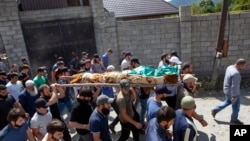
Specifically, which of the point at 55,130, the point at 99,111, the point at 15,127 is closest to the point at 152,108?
the point at 99,111

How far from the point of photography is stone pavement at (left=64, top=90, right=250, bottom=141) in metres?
5.36

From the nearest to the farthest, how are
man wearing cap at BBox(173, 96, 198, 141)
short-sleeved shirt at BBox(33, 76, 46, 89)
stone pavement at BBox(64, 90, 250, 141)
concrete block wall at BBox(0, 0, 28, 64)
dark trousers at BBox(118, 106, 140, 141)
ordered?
man wearing cap at BBox(173, 96, 198, 141) < dark trousers at BBox(118, 106, 140, 141) < stone pavement at BBox(64, 90, 250, 141) < short-sleeved shirt at BBox(33, 76, 46, 89) < concrete block wall at BBox(0, 0, 28, 64)

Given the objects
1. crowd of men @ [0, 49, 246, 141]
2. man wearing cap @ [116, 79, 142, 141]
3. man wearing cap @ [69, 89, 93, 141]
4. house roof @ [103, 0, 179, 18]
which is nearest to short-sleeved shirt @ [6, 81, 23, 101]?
crowd of men @ [0, 49, 246, 141]

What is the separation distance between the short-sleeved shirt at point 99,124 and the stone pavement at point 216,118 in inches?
71.2

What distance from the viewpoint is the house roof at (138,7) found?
55.3 ft

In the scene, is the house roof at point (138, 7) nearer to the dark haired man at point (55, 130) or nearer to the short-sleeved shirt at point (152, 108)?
the short-sleeved shirt at point (152, 108)

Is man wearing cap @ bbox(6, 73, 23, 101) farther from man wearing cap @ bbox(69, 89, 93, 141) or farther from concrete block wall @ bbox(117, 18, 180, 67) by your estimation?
concrete block wall @ bbox(117, 18, 180, 67)

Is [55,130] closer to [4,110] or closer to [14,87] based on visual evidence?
[4,110]

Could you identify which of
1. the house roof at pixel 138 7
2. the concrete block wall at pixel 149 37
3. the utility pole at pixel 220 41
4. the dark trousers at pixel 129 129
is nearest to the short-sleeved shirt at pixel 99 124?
the dark trousers at pixel 129 129

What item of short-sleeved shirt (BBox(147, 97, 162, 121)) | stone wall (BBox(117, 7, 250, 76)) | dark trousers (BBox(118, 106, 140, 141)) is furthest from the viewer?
stone wall (BBox(117, 7, 250, 76))

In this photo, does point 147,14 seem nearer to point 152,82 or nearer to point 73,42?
point 73,42

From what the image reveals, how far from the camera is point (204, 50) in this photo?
351 inches

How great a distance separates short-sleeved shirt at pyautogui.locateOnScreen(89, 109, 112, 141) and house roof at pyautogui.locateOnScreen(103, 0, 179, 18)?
43.6 ft

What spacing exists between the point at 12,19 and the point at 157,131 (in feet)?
25.3
